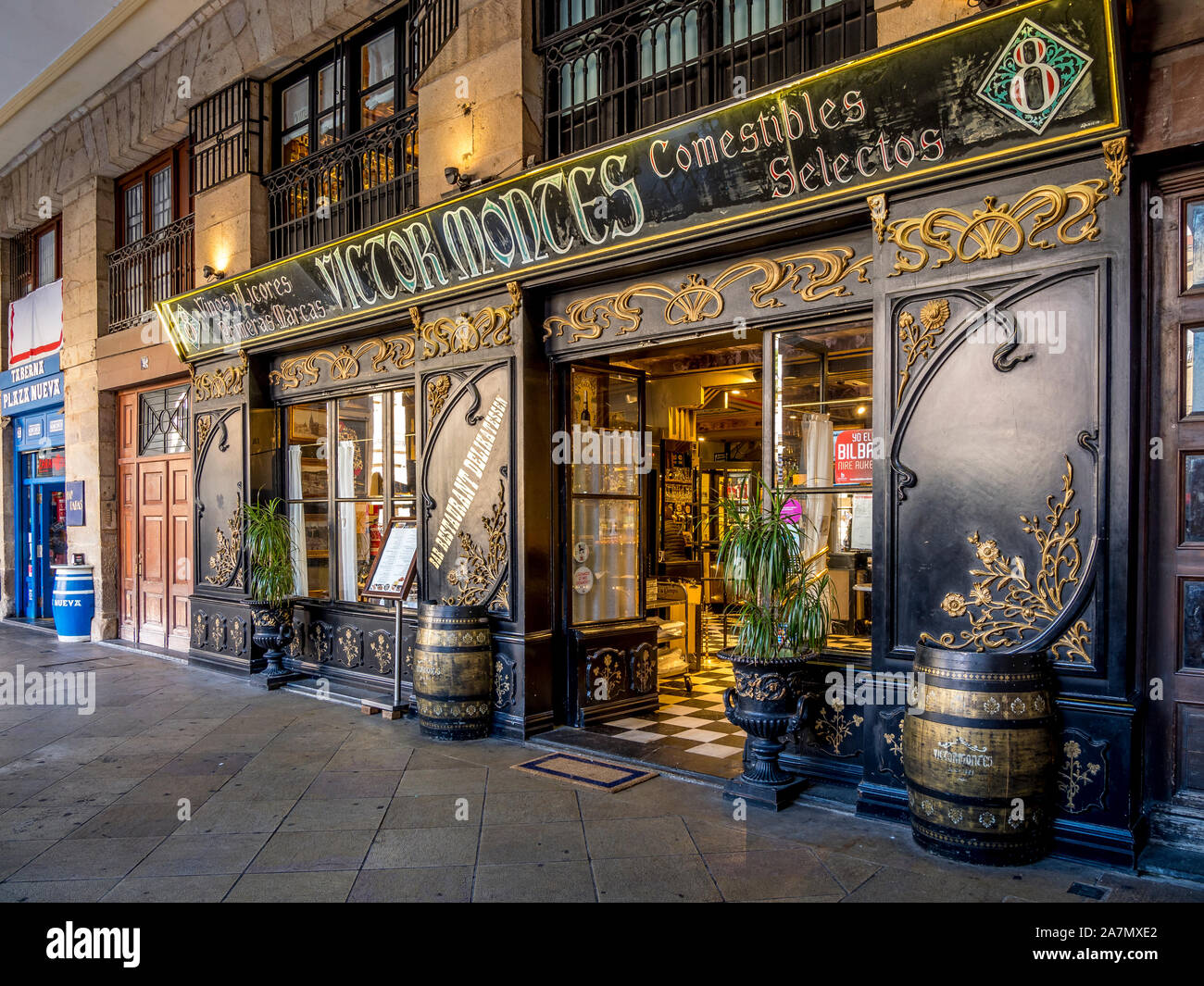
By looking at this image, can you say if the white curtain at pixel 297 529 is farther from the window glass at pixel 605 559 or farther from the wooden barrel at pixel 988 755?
the wooden barrel at pixel 988 755

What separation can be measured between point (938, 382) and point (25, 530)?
1368 cm

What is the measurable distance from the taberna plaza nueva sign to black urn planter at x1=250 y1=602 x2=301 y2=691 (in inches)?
118

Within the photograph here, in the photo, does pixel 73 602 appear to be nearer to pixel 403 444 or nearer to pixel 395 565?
A: pixel 403 444

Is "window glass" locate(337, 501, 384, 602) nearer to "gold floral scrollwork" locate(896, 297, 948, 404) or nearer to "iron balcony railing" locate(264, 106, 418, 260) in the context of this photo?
"iron balcony railing" locate(264, 106, 418, 260)

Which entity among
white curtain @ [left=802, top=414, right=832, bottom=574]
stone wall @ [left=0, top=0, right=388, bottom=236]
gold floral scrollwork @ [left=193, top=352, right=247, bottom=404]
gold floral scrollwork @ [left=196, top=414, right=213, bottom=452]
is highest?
stone wall @ [left=0, top=0, right=388, bottom=236]

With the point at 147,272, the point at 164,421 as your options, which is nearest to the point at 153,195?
the point at 147,272

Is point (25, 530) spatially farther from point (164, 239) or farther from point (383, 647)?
point (383, 647)

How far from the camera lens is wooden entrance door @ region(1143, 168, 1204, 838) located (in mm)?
3766

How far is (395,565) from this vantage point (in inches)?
275

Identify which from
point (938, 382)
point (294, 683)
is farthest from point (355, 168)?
point (938, 382)

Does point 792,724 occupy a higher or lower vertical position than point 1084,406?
lower

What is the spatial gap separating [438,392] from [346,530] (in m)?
2.11

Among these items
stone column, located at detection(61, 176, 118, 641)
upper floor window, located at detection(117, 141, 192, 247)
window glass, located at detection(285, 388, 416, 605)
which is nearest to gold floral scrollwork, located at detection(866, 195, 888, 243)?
window glass, located at detection(285, 388, 416, 605)
